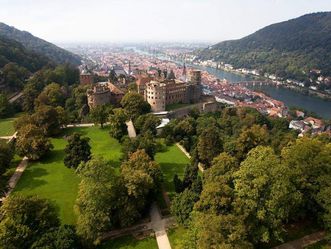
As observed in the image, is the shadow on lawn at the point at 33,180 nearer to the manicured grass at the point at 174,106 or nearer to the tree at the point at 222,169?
the tree at the point at 222,169

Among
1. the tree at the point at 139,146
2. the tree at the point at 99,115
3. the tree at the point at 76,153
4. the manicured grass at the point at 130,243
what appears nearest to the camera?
the manicured grass at the point at 130,243

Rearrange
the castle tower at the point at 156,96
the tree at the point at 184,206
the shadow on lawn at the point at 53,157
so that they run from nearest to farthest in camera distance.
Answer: the tree at the point at 184,206 → the shadow on lawn at the point at 53,157 → the castle tower at the point at 156,96

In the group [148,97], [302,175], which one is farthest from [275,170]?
[148,97]

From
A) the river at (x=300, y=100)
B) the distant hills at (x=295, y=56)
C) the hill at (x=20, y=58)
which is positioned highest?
the hill at (x=20, y=58)

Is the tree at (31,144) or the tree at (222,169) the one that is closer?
the tree at (222,169)

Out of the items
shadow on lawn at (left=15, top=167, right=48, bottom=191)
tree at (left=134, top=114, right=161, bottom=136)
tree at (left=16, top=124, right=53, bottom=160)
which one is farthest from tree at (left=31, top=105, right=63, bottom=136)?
tree at (left=134, top=114, right=161, bottom=136)

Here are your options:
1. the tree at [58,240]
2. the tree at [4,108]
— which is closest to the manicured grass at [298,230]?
the tree at [58,240]

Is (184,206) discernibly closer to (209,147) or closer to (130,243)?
(130,243)
